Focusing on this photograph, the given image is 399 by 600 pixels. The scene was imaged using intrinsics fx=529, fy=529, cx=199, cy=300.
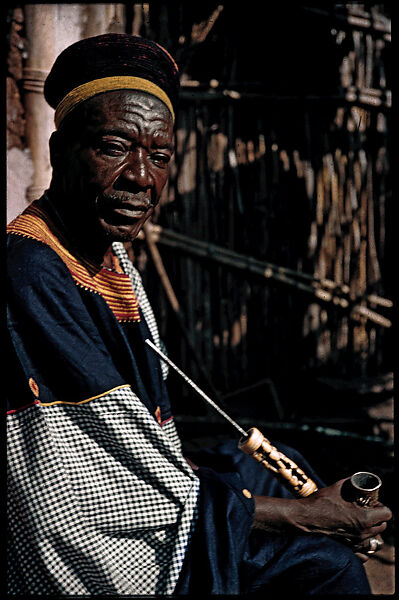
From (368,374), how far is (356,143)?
6.35 feet

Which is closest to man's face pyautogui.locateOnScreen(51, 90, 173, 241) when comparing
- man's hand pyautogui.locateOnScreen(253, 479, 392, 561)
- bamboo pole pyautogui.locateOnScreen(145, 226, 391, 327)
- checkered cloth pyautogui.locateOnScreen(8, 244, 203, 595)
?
checkered cloth pyautogui.locateOnScreen(8, 244, 203, 595)

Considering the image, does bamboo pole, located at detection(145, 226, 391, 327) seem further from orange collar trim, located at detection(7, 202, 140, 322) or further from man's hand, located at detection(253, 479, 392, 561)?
man's hand, located at detection(253, 479, 392, 561)

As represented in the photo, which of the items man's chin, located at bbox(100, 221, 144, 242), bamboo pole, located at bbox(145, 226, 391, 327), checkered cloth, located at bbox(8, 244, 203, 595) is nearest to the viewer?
checkered cloth, located at bbox(8, 244, 203, 595)

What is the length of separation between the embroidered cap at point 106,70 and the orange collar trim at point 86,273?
35 cm

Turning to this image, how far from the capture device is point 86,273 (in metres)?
1.85

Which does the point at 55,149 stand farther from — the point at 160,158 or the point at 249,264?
the point at 249,264

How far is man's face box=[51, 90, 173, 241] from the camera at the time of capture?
5.48 feet

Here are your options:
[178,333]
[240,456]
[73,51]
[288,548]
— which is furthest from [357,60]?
[288,548]

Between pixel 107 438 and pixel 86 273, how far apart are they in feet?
1.96

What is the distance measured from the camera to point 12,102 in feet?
8.76

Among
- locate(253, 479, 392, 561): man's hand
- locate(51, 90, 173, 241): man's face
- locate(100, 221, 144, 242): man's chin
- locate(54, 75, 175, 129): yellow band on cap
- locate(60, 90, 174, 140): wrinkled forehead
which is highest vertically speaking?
locate(54, 75, 175, 129): yellow band on cap

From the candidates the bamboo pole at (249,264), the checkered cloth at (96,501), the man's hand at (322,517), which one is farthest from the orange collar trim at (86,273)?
the bamboo pole at (249,264)

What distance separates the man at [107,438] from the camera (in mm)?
1462

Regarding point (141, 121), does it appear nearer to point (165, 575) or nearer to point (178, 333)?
point (165, 575)
